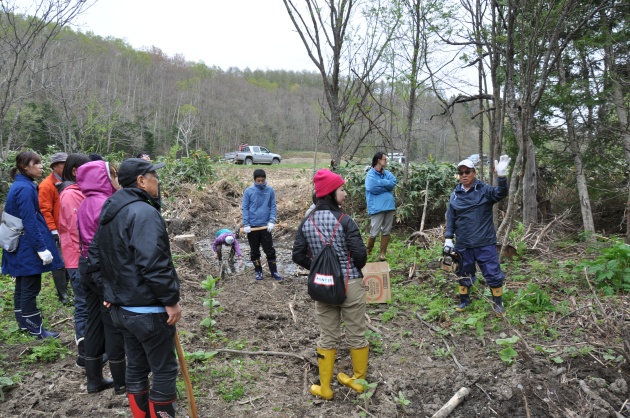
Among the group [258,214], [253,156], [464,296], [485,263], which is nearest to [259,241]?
[258,214]

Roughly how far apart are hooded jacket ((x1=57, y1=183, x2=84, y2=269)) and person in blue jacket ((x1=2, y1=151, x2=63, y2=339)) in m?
0.56

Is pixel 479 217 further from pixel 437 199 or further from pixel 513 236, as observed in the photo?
pixel 437 199

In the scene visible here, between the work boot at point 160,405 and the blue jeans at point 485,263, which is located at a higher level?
the blue jeans at point 485,263

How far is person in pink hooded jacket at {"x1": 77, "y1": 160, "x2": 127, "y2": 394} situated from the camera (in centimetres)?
309

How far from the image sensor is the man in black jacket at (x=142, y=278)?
234cm

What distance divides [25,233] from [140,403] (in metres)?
2.51

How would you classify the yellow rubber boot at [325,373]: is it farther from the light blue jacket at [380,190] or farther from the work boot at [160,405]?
the light blue jacket at [380,190]

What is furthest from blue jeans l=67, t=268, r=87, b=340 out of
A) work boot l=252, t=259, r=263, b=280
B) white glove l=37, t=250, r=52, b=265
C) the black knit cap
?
work boot l=252, t=259, r=263, b=280

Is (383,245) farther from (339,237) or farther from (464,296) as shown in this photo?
(339,237)

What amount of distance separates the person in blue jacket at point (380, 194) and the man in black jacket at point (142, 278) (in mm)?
4679

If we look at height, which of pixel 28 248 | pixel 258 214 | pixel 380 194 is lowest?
pixel 28 248

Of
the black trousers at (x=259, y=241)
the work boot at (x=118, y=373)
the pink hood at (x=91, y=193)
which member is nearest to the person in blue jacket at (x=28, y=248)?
the pink hood at (x=91, y=193)

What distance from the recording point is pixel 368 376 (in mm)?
3617

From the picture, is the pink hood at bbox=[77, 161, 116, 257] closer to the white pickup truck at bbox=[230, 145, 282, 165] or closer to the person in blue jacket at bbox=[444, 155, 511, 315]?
the person in blue jacket at bbox=[444, 155, 511, 315]
